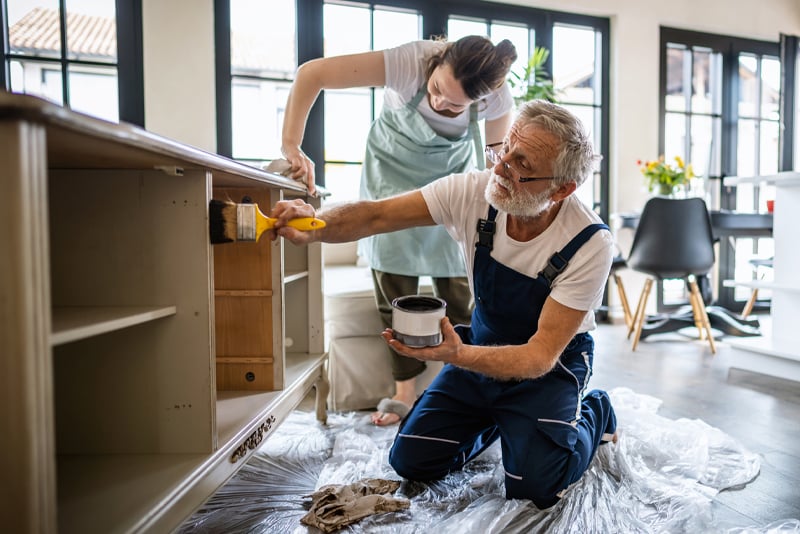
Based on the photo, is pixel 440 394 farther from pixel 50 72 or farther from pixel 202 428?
pixel 50 72

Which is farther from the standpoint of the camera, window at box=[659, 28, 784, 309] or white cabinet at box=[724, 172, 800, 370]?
window at box=[659, 28, 784, 309]

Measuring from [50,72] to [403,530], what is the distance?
321 centimetres

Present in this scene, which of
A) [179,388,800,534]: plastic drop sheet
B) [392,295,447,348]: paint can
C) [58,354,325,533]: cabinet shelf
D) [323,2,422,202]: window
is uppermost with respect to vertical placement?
[323,2,422,202]: window

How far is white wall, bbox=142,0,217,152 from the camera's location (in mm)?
3219

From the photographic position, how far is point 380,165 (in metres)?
1.93

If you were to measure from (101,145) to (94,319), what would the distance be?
0.87 ft

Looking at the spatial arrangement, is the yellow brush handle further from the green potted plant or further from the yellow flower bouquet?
the yellow flower bouquet

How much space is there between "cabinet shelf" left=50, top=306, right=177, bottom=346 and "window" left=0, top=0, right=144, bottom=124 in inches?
101

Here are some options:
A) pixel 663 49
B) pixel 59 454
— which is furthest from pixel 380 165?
pixel 663 49

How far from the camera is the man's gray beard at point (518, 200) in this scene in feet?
4.29

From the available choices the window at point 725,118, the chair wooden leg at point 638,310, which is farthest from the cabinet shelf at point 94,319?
the window at point 725,118

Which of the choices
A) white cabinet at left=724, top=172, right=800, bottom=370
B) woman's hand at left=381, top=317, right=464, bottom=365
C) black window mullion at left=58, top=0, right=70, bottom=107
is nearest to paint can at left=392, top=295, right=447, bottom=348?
woman's hand at left=381, top=317, right=464, bottom=365

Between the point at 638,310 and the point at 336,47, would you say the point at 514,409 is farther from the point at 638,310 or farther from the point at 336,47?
the point at 336,47

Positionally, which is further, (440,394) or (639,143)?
(639,143)
